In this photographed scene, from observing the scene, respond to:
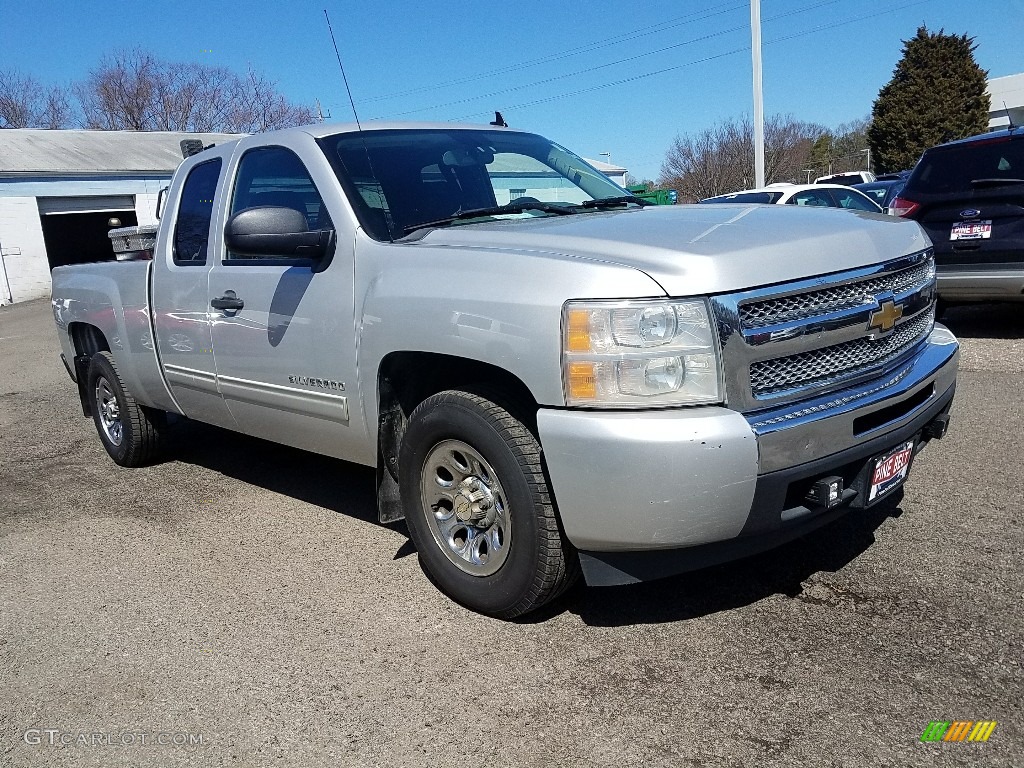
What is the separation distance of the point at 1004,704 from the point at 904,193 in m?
6.44

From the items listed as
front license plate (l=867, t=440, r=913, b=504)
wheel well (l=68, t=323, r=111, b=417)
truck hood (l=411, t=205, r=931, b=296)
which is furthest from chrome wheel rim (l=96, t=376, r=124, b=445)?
front license plate (l=867, t=440, r=913, b=504)

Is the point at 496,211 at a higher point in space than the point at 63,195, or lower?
lower

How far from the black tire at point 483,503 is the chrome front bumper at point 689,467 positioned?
5.8 inches

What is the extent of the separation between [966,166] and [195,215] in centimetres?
638

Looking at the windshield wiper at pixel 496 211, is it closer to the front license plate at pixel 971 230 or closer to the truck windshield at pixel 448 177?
the truck windshield at pixel 448 177

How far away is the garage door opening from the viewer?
28.2 metres

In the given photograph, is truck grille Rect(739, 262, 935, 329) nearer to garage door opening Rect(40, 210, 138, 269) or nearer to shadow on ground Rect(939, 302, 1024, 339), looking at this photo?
shadow on ground Rect(939, 302, 1024, 339)

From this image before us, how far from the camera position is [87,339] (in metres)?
6.41

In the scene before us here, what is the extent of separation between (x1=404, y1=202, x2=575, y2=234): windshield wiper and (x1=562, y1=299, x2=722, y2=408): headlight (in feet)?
4.12

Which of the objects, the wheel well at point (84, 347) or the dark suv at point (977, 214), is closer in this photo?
the wheel well at point (84, 347)

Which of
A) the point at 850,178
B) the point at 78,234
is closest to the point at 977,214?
the point at 850,178

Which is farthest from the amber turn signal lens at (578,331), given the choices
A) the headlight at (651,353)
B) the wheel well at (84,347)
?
the wheel well at (84,347)

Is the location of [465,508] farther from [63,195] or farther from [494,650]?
[63,195]

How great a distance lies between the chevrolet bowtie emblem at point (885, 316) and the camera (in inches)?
124
